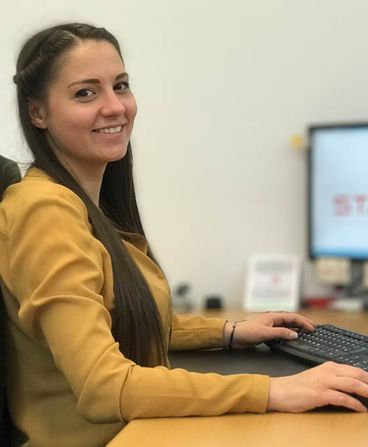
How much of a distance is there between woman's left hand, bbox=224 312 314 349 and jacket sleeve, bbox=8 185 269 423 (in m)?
0.39

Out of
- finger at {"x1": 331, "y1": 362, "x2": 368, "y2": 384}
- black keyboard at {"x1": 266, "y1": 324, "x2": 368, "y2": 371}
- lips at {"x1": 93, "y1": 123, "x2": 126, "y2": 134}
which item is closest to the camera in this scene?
finger at {"x1": 331, "y1": 362, "x2": 368, "y2": 384}

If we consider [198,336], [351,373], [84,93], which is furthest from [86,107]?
[351,373]

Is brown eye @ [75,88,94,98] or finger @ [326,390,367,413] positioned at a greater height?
brown eye @ [75,88,94,98]

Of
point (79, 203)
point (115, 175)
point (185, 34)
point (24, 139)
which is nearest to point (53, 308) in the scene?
point (79, 203)

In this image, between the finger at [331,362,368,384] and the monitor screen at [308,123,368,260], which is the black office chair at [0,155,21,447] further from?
the monitor screen at [308,123,368,260]

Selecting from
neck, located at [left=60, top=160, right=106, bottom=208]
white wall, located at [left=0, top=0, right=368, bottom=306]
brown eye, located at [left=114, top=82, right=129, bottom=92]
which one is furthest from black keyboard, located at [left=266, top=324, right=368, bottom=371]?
white wall, located at [left=0, top=0, right=368, bottom=306]

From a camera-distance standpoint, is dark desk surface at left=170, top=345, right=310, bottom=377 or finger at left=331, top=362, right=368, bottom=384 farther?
dark desk surface at left=170, top=345, right=310, bottom=377

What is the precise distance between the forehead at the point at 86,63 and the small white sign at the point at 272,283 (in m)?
1.42

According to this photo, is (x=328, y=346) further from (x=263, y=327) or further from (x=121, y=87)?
(x=121, y=87)

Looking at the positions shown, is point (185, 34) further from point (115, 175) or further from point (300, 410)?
point (300, 410)

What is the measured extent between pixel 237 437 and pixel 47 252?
38cm

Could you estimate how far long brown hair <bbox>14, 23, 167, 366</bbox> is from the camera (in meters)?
1.21

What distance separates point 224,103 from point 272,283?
0.67m

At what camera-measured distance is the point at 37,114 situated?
1.34 meters
